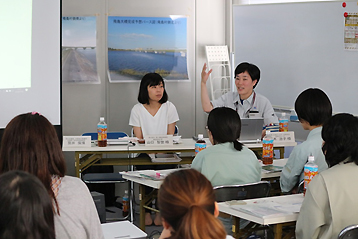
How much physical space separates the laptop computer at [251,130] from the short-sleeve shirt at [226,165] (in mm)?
1423

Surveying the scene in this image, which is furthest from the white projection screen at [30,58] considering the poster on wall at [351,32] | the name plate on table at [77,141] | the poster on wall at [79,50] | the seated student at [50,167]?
the poster on wall at [351,32]

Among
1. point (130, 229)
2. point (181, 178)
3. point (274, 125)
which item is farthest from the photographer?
point (274, 125)

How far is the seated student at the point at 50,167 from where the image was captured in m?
1.94

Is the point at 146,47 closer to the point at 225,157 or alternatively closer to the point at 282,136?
the point at 282,136

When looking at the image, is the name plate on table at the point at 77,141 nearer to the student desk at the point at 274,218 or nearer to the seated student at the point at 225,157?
the seated student at the point at 225,157

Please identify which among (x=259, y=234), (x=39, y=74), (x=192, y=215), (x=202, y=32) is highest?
(x=202, y=32)

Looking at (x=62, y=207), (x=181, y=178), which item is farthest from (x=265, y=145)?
(x=181, y=178)

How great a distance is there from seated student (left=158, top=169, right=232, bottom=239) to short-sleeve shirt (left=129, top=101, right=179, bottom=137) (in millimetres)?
3895

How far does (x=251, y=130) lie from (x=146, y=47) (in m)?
2.26

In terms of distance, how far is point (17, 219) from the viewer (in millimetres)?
1264

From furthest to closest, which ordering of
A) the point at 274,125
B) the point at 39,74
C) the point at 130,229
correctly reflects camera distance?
1. the point at 274,125
2. the point at 39,74
3. the point at 130,229

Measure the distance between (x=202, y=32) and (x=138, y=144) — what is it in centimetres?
244

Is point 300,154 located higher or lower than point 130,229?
higher

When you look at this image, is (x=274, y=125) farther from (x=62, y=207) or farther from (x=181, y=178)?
(x=181, y=178)
